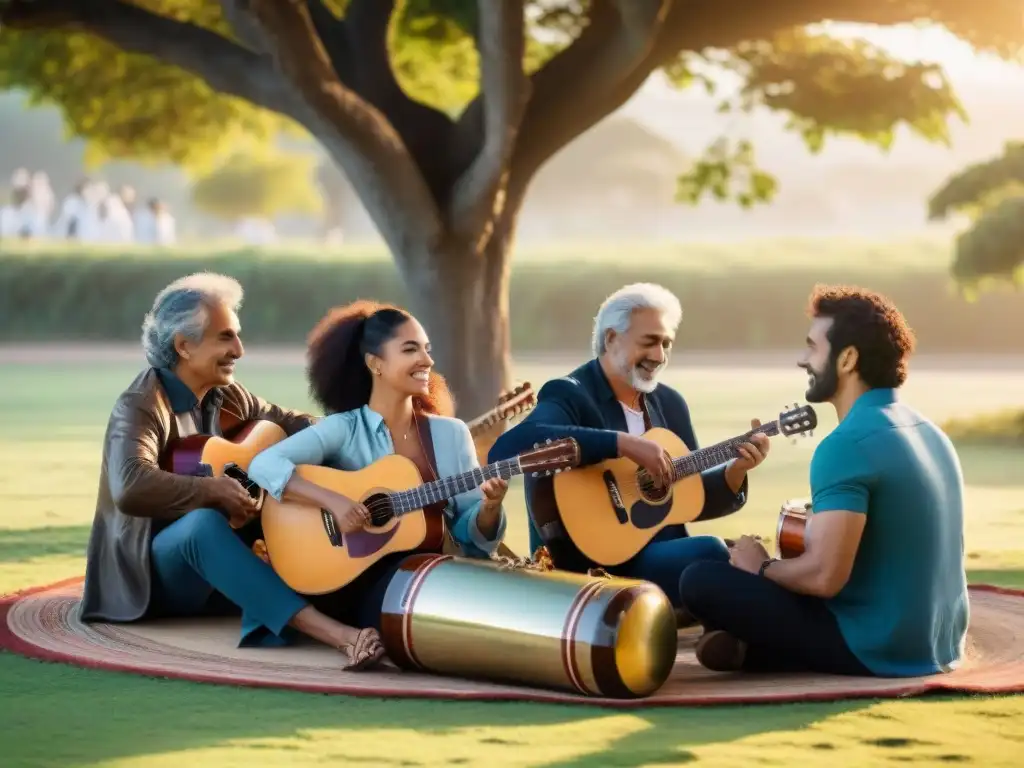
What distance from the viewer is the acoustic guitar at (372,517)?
228 inches

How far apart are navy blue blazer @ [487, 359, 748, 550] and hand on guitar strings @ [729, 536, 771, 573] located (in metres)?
0.75

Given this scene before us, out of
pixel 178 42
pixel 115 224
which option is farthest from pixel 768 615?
pixel 115 224

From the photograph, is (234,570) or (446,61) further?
(446,61)

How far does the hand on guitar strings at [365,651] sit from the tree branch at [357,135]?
5.64 meters

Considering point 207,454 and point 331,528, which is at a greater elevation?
point 207,454

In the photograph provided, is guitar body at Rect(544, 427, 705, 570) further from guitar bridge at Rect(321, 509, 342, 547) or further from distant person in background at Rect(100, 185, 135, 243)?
distant person in background at Rect(100, 185, 135, 243)

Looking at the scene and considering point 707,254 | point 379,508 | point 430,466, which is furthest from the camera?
point 707,254

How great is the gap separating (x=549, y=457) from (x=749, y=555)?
0.72 m

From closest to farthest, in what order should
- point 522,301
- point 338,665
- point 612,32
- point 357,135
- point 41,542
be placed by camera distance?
point 338,665
point 41,542
point 357,135
point 612,32
point 522,301

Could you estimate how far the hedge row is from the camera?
3294cm

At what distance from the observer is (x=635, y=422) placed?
21.2ft

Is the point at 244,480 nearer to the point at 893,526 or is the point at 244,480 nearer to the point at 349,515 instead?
the point at 349,515

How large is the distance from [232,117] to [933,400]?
8780 millimetres

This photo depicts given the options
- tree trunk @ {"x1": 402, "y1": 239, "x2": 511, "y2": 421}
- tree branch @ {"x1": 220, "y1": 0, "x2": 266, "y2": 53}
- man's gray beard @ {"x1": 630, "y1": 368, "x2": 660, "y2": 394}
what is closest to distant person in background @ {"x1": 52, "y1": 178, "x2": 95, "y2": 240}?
tree trunk @ {"x1": 402, "y1": 239, "x2": 511, "y2": 421}
